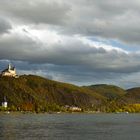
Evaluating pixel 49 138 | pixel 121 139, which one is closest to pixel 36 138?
pixel 49 138

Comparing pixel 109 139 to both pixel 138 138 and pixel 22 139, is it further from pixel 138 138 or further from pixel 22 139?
pixel 22 139

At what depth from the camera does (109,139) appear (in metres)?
112

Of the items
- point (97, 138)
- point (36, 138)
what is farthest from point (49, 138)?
point (97, 138)

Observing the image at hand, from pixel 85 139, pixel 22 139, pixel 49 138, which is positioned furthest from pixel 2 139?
pixel 85 139

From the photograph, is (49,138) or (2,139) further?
(49,138)

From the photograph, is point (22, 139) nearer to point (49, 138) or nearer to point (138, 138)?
point (49, 138)

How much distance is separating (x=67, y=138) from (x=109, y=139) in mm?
12119

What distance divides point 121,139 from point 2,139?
3337 centimetres

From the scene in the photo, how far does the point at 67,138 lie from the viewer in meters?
114

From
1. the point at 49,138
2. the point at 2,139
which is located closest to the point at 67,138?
the point at 49,138

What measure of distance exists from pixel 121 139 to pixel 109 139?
359 cm

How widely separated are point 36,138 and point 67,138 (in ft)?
29.8

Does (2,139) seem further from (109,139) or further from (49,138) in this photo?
(109,139)

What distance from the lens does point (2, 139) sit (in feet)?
349
